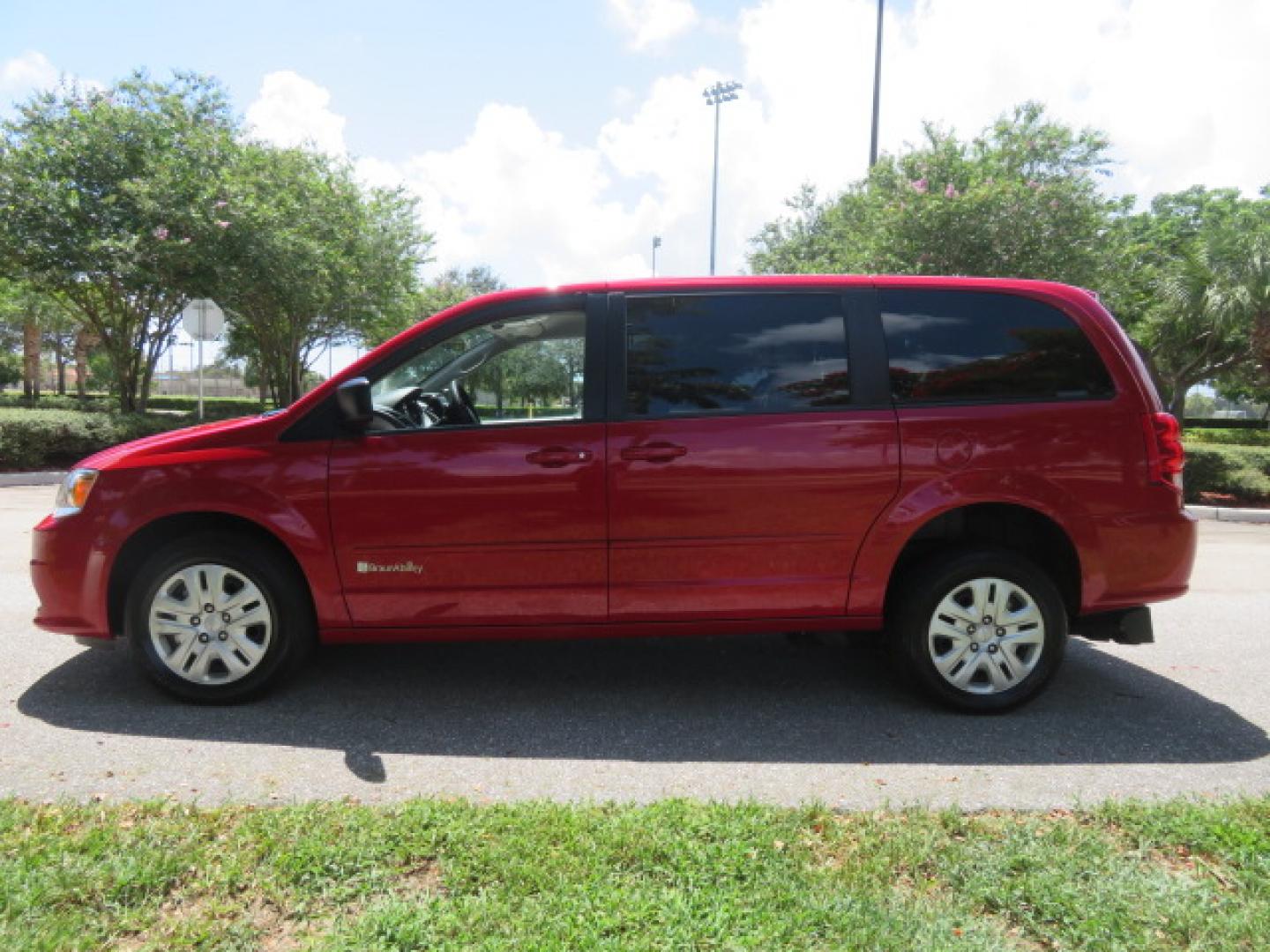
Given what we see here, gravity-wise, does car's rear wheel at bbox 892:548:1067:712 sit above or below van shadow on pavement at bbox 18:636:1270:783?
above

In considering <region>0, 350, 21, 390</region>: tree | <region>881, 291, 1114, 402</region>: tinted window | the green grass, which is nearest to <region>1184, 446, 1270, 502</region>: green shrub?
<region>881, 291, 1114, 402</region>: tinted window

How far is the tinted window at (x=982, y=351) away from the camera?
13.1 feet

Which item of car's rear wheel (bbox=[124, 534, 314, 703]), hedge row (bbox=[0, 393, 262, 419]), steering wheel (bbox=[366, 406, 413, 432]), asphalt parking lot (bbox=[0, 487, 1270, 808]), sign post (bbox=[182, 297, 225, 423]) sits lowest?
asphalt parking lot (bbox=[0, 487, 1270, 808])

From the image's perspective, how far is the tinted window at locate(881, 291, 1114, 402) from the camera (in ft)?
13.1

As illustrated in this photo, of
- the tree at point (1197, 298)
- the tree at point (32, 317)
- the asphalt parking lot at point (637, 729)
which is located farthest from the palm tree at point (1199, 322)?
the tree at point (32, 317)

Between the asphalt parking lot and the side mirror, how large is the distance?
133cm

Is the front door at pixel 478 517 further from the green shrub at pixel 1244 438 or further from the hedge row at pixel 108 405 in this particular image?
the green shrub at pixel 1244 438

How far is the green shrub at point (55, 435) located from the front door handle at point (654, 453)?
1371 centimetres

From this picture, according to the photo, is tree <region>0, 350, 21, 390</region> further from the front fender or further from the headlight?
the front fender

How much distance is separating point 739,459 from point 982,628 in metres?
1.34

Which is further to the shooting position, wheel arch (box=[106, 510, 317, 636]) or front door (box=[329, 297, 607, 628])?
wheel arch (box=[106, 510, 317, 636])

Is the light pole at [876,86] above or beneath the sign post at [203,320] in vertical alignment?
above

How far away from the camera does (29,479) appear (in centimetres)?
1365

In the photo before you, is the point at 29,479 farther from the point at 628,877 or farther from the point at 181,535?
the point at 628,877
